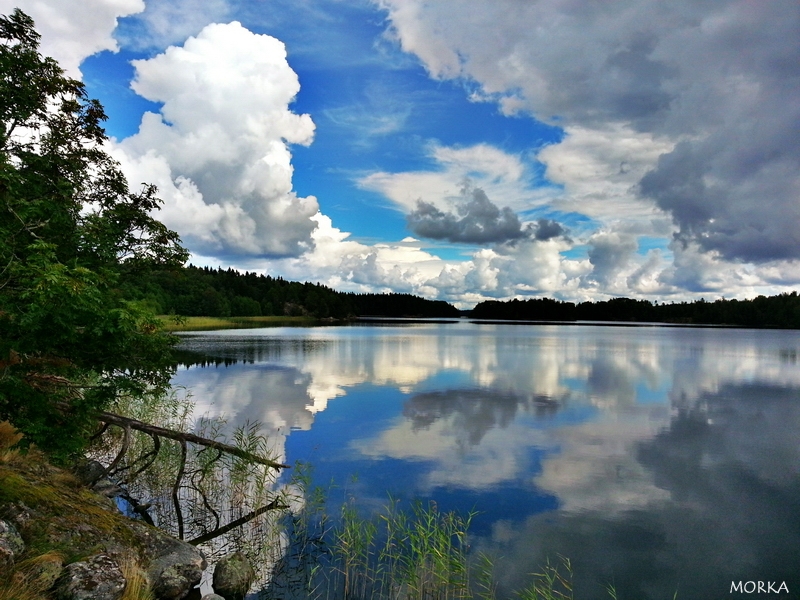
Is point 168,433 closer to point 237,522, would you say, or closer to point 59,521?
point 237,522

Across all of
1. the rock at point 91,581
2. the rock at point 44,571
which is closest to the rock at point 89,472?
the rock at point 91,581

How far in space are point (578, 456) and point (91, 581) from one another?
19.6 meters

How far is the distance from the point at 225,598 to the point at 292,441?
14.3 meters

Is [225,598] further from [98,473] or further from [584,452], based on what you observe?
[584,452]

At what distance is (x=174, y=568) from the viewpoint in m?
10.5

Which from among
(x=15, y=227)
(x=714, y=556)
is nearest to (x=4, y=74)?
(x=15, y=227)

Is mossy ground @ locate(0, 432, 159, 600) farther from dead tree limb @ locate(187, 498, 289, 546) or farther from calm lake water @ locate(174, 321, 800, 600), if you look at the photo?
calm lake water @ locate(174, 321, 800, 600)

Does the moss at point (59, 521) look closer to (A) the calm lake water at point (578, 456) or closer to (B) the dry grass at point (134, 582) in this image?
(B) the dry grass at point (134, 582)

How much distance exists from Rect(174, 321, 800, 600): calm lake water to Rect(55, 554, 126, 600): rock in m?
8.46

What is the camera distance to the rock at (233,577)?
419 inches

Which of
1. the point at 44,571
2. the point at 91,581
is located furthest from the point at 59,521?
the point at 91,581

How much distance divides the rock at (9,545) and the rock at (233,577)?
3.95 m

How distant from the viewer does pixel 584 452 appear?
22.8 m


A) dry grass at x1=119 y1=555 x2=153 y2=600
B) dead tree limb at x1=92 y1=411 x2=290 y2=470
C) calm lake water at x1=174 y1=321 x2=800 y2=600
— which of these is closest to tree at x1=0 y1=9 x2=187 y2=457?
dead tree limb at x1=92 y1=411 x2=290 y2=470
